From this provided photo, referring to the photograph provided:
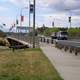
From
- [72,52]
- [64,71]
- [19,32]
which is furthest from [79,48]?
[19,32]

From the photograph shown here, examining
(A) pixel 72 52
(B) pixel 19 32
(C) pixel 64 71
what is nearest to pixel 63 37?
(B) pixel 19 32

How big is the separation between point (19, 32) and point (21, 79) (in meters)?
89.9

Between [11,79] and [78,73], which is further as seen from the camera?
[78,73]

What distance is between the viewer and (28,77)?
583 inches

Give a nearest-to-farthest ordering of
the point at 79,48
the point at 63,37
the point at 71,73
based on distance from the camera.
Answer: the point at 71,73 → the point at 79,48 → the point at 63,37

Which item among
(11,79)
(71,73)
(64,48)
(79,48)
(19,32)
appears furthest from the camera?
(19,32)

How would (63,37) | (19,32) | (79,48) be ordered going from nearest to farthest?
(79,48), (63,37), (19,32)

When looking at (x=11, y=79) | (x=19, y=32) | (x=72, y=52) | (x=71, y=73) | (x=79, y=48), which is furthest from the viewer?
(x=19, y=32)

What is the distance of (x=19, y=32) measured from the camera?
10381 centimetres

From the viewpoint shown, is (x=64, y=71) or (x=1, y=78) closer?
(x=1, y=78)

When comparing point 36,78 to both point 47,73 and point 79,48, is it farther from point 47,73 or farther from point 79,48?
point 79,48

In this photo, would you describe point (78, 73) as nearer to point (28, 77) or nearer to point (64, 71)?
point (64, 71)

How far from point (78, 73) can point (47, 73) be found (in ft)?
4.43

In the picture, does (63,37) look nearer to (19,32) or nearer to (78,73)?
(19,32)
